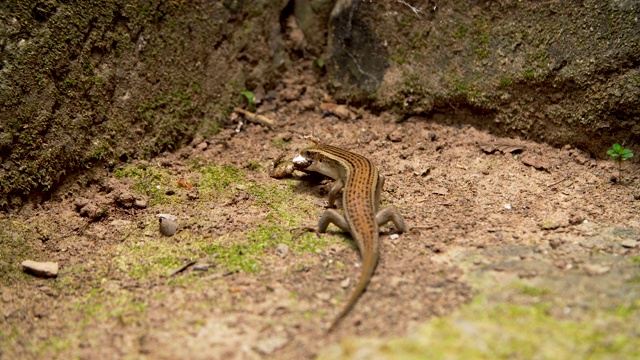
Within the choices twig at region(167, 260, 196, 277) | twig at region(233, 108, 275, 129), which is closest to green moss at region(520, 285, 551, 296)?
twig at region(167, 260, 196, 277)

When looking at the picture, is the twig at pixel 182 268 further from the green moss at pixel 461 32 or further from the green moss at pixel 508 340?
the green moss at pixel 461 32

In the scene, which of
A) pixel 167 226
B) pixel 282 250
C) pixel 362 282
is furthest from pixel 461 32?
pixel 167 226

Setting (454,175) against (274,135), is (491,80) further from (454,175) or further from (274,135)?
(274,135)

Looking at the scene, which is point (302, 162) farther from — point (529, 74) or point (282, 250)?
point (529, 74)

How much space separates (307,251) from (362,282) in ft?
2.38

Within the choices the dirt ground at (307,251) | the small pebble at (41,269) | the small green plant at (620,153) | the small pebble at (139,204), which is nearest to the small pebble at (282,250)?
the dirt ground at (307,251)

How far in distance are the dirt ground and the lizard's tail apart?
0.05m

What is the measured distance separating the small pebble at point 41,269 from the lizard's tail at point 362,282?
Answer: 7.11ft

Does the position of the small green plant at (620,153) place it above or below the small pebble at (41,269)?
above

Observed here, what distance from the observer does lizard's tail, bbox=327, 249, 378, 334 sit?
3652 millimetres

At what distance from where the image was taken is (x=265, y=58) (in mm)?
6621

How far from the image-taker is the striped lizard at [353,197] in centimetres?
420

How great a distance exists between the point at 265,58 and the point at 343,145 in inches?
54.5

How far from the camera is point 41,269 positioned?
14.2ft
